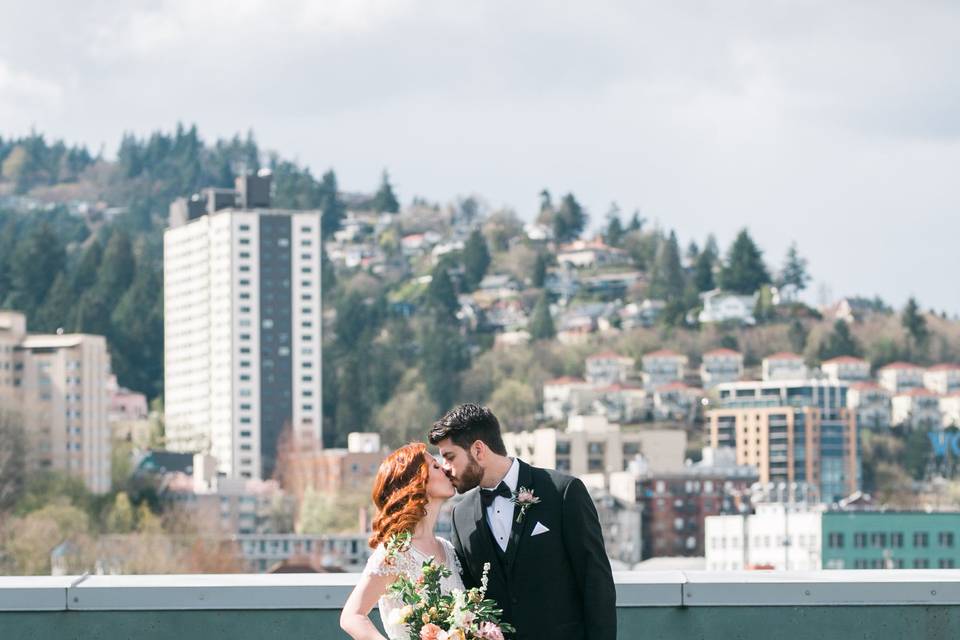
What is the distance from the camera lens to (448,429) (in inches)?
205

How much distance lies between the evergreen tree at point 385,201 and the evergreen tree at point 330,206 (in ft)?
11.8

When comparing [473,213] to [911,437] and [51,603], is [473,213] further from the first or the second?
[51,603]

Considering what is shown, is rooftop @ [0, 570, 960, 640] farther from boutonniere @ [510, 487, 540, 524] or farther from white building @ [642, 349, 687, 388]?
white building @ [642, 349, 687, 388]

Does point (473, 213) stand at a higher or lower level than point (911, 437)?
higher

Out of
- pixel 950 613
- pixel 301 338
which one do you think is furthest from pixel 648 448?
pixel 950 613

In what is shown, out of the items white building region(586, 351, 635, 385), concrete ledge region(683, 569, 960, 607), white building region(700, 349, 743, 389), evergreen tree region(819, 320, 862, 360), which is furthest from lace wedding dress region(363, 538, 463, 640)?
evergreen tree region(819, 320, 862, 360)

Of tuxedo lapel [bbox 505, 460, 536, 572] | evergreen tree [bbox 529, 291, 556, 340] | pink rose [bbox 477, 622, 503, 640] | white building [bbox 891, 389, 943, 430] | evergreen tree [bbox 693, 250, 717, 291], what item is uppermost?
evergreen tree [bbox 693, 250, 717, 291]

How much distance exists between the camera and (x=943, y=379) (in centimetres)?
12238

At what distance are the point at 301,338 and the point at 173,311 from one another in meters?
9.83

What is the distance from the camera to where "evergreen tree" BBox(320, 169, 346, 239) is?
146 meters

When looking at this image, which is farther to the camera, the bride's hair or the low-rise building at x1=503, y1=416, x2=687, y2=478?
the low-rise building at x1=503, y1=416, x2=687, y2=478

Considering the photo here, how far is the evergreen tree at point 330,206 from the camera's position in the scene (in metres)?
146

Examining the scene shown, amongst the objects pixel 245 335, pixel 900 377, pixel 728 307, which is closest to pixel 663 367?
pixel 728 307

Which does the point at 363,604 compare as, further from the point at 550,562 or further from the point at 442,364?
the point at 442,364
